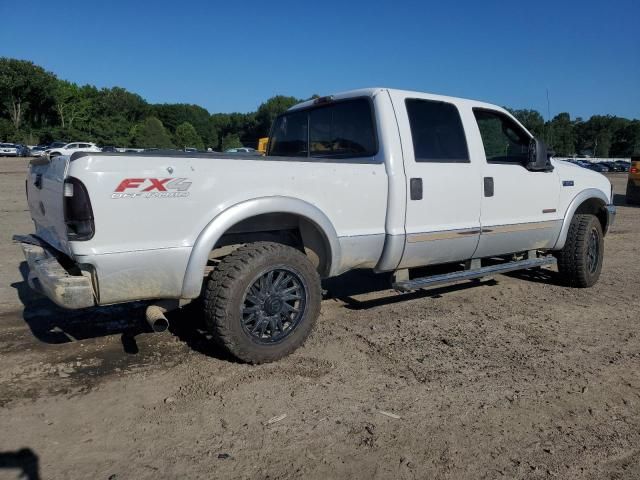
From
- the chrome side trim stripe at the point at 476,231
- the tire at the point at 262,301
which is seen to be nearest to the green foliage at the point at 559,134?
the chrome side trim stripe at the point at 476,231

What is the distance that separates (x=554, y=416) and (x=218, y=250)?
8.08 feet

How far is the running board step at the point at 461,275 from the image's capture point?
14.7ft

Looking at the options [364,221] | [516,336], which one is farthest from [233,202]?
[516,336]

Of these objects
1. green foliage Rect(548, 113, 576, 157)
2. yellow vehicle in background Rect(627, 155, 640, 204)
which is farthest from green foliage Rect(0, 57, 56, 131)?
yellow vehicle in background Rect(627, 155, 640, 204)

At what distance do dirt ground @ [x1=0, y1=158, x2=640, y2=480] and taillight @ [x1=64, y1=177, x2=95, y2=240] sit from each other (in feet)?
3.38

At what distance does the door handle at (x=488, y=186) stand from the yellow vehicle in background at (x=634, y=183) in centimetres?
1420

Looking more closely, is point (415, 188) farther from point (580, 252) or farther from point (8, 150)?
point (8, 150)

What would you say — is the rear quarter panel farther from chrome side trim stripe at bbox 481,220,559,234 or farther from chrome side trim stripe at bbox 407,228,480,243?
chrome side trim stripe at bbox 481,220,559,234

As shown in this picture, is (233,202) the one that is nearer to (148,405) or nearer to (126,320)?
(148,405)

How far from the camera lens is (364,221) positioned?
415 cm

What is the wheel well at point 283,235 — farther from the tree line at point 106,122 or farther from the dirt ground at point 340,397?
the tree line at point 106,122

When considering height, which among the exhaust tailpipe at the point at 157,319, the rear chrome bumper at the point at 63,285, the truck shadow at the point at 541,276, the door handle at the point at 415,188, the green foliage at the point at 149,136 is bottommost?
the truck shadow at the point at 541,276

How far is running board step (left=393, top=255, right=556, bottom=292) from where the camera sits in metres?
4.48

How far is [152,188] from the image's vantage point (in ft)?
10.5
